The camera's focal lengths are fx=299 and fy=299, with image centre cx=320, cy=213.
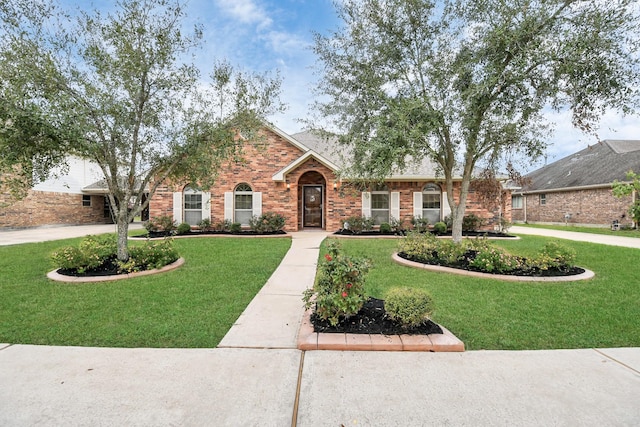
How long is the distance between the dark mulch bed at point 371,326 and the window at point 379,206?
1036cm

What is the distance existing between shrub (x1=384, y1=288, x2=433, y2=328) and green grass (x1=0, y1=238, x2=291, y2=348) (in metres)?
2.01

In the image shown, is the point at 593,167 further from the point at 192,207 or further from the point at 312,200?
the point at 192,207

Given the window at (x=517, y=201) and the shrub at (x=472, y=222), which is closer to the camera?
the shrub at (x=472, y=222)

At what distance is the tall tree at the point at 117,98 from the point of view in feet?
16.8

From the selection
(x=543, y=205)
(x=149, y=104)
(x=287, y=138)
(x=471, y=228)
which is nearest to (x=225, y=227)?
(x=287, y=138)

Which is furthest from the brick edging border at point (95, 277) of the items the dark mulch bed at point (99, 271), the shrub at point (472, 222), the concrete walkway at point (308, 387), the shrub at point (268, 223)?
the shrub at point (472, 222)

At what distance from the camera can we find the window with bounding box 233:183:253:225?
1385 cm

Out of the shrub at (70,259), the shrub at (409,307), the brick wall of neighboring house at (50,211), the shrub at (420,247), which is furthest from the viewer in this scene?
the brick wall of neighboring house at (50,211)

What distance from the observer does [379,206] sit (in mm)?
14016

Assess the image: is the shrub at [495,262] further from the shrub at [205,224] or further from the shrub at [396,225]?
the shrub at [205,224]

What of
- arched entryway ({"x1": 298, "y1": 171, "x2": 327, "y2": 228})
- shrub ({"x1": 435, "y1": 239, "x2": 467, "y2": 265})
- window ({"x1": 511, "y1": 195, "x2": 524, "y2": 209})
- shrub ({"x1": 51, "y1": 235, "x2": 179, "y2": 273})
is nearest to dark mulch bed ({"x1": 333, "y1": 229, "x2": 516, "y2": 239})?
arched entryway ({"x1": 298, "y1": 171, "x2": 327, "y2": 228})

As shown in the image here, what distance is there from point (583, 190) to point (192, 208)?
23.4m

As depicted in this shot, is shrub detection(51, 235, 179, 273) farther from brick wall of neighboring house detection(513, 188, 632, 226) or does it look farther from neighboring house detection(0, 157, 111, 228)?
brick wall of neighboring house detection(513, 188, 632, 226)

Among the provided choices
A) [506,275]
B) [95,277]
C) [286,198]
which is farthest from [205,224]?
[506,275]
